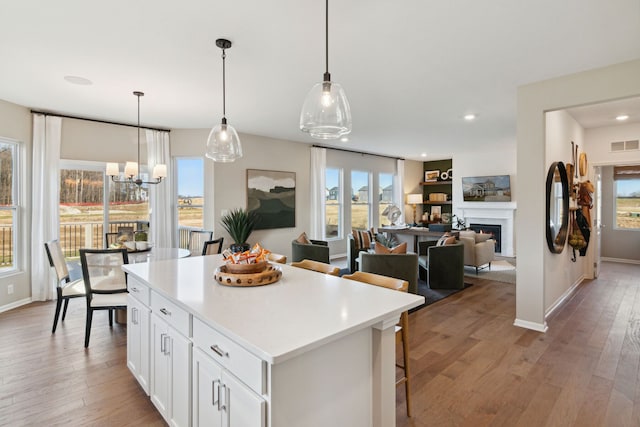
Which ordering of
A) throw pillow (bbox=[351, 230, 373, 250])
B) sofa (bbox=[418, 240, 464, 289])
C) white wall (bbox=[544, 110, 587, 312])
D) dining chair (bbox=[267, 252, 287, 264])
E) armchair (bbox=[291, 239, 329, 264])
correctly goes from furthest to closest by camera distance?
throw pillow (bbox=[351, 230, 373, 250]), armchair (bbox=[291, 239, 329, 264]), sofa (bbox=[418, 240, 464, 289]), white wall (bbox=[544, 110, 587, 312]), dining chair (bbox=[267, 252, 287, 264])

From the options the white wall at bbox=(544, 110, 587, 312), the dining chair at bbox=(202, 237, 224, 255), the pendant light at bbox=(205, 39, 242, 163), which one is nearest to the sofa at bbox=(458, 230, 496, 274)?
the white wall at bbox=(544, 110, 587, 312)

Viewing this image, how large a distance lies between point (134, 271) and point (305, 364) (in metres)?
1.73

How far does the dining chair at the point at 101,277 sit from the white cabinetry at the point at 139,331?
76cm

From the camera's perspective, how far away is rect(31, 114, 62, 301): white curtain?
14.5ft

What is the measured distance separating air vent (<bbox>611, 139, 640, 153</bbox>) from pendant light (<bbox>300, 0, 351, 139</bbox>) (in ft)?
17.9

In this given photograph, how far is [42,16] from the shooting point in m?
2.24

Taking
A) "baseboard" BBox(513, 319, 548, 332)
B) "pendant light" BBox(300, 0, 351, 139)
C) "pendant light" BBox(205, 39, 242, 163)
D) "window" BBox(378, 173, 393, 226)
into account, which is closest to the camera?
"pendant light" BBox(300, 0, 351, 139)

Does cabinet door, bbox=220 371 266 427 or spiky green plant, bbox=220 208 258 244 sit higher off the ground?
spiky green plant, bbox=220 208 258 244

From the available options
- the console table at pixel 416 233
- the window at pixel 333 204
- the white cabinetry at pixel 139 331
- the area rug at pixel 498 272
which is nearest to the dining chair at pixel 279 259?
the white cabinetry at pixel 139 331

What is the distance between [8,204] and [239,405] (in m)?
4.87

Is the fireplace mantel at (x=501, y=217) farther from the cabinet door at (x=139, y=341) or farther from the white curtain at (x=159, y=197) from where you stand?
the cabinet door at (x=139, y=341)

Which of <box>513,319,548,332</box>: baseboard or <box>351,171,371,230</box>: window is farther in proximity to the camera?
<box>351,171,371,230</box>: window

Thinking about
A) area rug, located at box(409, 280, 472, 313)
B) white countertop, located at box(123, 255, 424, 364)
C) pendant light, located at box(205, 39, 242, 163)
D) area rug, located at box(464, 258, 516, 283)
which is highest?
pendant light, located at box(205, 39, 242, 163)

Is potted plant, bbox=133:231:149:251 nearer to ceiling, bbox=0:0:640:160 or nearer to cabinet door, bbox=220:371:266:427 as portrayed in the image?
ceiling, bbox=0:0:640:160
